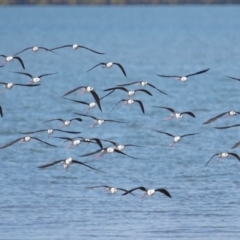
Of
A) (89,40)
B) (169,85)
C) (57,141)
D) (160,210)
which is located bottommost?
(89,40)

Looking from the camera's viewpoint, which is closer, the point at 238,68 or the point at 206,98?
the point at 206,98

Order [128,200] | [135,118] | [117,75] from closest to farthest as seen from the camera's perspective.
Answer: [128,200], [135,118], [117,75]

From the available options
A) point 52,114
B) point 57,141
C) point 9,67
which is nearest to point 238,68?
point 9,67

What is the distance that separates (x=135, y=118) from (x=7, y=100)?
9806mm

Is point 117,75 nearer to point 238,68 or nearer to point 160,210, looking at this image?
point 238,68

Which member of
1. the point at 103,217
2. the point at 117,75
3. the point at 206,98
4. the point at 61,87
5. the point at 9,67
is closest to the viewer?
the point at 103,217

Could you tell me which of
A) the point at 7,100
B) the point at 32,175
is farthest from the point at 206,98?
the point at 32,175

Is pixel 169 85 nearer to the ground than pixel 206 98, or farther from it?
nearer to the ground

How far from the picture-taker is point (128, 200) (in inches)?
1137

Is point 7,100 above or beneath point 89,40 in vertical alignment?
above

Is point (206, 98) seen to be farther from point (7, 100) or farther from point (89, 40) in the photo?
point (89, 40)

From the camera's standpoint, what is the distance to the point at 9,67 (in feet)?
267

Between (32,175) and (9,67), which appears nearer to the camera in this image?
(32,175)

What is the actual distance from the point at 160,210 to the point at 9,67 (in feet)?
179
